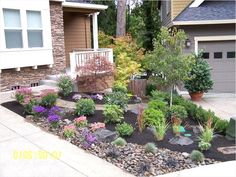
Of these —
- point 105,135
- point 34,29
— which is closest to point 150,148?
point 105,135

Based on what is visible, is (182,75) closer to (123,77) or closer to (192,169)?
(123,77)

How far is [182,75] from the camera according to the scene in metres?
8.69

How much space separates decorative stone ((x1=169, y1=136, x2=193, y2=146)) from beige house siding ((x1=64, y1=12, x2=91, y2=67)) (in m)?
10.1

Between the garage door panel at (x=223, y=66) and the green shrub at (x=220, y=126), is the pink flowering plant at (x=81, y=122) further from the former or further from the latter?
the garage door panel at (x=223, y=66)

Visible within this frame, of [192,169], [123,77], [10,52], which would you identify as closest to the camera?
[192,169]

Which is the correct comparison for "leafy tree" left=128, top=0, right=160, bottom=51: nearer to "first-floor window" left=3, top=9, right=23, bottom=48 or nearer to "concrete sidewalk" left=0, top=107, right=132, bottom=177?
"first-floor window" left=3, top=9, right=23, bottom=48

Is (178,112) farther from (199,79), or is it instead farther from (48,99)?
(199,79)

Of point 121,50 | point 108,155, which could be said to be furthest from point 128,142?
point 121,50

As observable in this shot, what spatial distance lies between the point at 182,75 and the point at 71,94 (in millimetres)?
3707

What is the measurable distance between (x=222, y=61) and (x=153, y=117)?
23.9 ft

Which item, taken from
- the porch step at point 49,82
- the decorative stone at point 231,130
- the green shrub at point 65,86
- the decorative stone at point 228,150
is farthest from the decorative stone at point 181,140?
the porch step at point 49,82

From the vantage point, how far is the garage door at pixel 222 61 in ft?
42.7

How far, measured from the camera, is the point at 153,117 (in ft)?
23.3

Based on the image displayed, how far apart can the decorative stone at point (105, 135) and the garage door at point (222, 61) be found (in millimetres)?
7925
